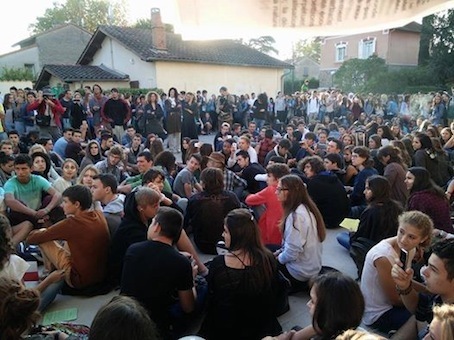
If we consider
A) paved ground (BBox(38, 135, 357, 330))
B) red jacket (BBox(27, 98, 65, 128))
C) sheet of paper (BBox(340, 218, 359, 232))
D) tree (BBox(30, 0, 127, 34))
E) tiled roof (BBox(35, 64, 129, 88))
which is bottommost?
paved ground (BBox(38, 135, 357, 330))

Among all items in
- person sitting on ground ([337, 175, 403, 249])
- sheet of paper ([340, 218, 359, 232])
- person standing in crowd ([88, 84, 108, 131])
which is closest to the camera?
person sitting on ground ([337, 175, 403, 249])

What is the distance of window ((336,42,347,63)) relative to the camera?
115 feet

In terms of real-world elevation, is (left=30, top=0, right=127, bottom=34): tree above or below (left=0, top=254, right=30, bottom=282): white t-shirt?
above

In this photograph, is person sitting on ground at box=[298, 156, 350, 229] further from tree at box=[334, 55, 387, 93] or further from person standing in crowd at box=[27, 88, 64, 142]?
tree at box=[334, 55, 387, 93]

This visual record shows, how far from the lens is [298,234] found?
12.0 feet

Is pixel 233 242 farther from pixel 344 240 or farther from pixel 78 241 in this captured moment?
pixel 344 240

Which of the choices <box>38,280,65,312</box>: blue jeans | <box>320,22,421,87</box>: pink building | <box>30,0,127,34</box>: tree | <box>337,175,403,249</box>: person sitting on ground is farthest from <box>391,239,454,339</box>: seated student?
<box>30,0,127,34</box>: tree

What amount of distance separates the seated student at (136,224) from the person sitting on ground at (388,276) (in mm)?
1558

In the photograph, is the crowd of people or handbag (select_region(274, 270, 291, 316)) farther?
handbag (select_region(274, 270, 291, 316))

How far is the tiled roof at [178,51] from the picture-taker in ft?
70.4

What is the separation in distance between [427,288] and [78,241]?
304 cm

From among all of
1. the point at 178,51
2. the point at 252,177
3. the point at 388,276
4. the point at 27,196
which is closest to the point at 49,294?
the point at 27,196

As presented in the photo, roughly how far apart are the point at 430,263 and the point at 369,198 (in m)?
1.61

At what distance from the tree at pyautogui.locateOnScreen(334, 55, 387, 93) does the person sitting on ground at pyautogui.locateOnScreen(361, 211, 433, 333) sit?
24196mm
